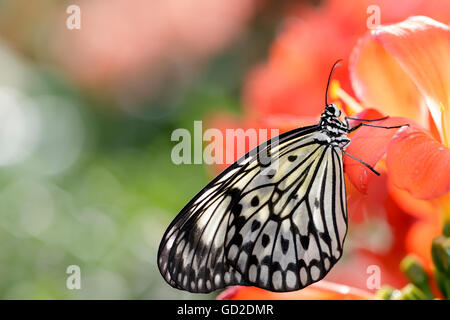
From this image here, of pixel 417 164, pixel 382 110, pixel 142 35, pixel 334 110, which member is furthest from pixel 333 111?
pixel 142 35

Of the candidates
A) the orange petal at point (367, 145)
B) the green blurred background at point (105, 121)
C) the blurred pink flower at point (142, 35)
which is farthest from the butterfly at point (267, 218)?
the blurred pink flower at point (142, 35)

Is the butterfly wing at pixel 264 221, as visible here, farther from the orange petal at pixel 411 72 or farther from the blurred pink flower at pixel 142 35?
the blurred pink flower at pixel 142 35

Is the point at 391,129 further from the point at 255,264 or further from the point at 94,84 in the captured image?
the point at 94,84

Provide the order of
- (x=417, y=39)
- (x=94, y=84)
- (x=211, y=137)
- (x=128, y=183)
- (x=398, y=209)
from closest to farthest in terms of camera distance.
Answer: (x=417, y=39), (x=398, y=209), (x=211, y=137), (x=128, y=183), (x=94, y=84)

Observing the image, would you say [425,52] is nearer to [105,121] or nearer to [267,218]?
[267,218]

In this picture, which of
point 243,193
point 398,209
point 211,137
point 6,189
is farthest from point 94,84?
point 398,209

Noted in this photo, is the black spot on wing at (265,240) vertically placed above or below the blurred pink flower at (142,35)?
below

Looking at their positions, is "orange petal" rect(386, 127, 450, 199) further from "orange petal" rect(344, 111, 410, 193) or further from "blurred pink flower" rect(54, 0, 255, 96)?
"blurred pink flower" rect(54, 0, 255, 96)

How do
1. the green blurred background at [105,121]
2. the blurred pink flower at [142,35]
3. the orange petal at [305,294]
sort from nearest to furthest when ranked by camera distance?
the orange petal at [305,294], the green blurred background at [105,121], the blurred pink flower at [142,35]
